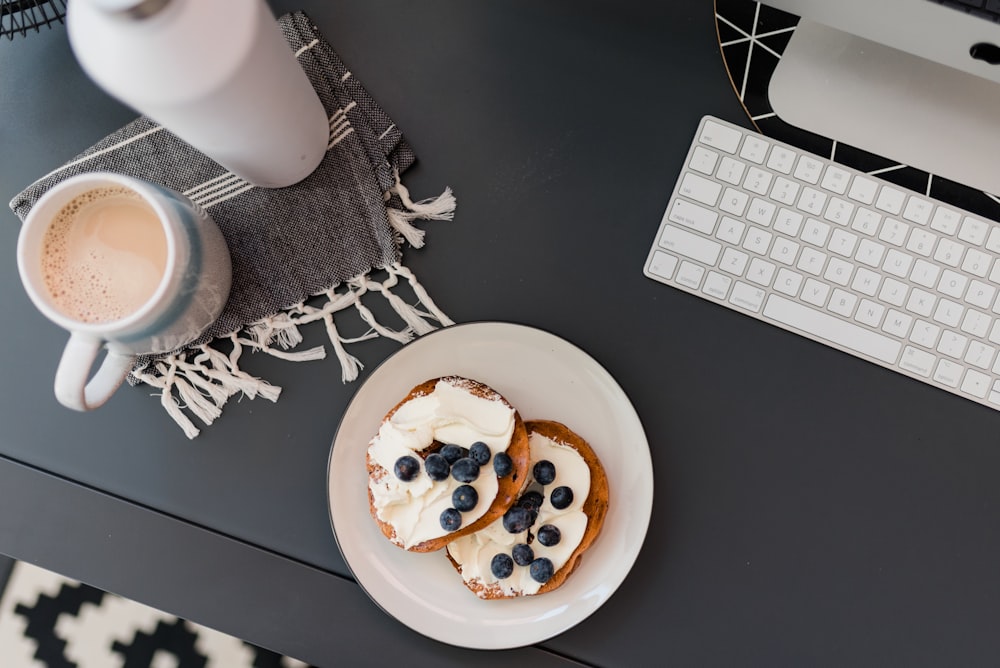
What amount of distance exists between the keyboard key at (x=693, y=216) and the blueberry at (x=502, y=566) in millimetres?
326

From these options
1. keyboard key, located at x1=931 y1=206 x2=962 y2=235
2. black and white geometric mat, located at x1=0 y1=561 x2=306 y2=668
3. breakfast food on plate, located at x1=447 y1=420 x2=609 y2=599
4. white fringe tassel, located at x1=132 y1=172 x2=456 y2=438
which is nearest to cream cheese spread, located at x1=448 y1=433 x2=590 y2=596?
breakfast food on plate, located at x1=447 y1=420 x2=609 y2=599

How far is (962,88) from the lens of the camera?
2.30 ft

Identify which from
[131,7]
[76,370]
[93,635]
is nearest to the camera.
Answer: [131,7]

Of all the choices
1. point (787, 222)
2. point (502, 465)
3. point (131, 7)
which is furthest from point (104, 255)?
point (787, 222)

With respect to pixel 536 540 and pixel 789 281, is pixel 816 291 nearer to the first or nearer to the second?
→ pixel 789 281

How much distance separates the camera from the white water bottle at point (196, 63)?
45cm

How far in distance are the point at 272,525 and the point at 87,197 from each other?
31 centimetres

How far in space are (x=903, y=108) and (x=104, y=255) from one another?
694mm

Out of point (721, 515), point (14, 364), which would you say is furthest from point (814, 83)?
point (14, 364)

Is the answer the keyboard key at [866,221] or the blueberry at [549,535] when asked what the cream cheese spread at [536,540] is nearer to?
the blueberry at [549,535]

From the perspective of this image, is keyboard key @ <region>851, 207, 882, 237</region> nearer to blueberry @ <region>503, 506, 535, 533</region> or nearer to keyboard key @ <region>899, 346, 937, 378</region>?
keyboard key @ <region>899, 346, 937, 378</region>

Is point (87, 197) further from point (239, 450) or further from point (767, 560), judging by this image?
point (767, 560)

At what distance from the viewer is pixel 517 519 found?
2.06 feet

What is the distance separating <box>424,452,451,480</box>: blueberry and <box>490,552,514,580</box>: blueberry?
0.28 feet
